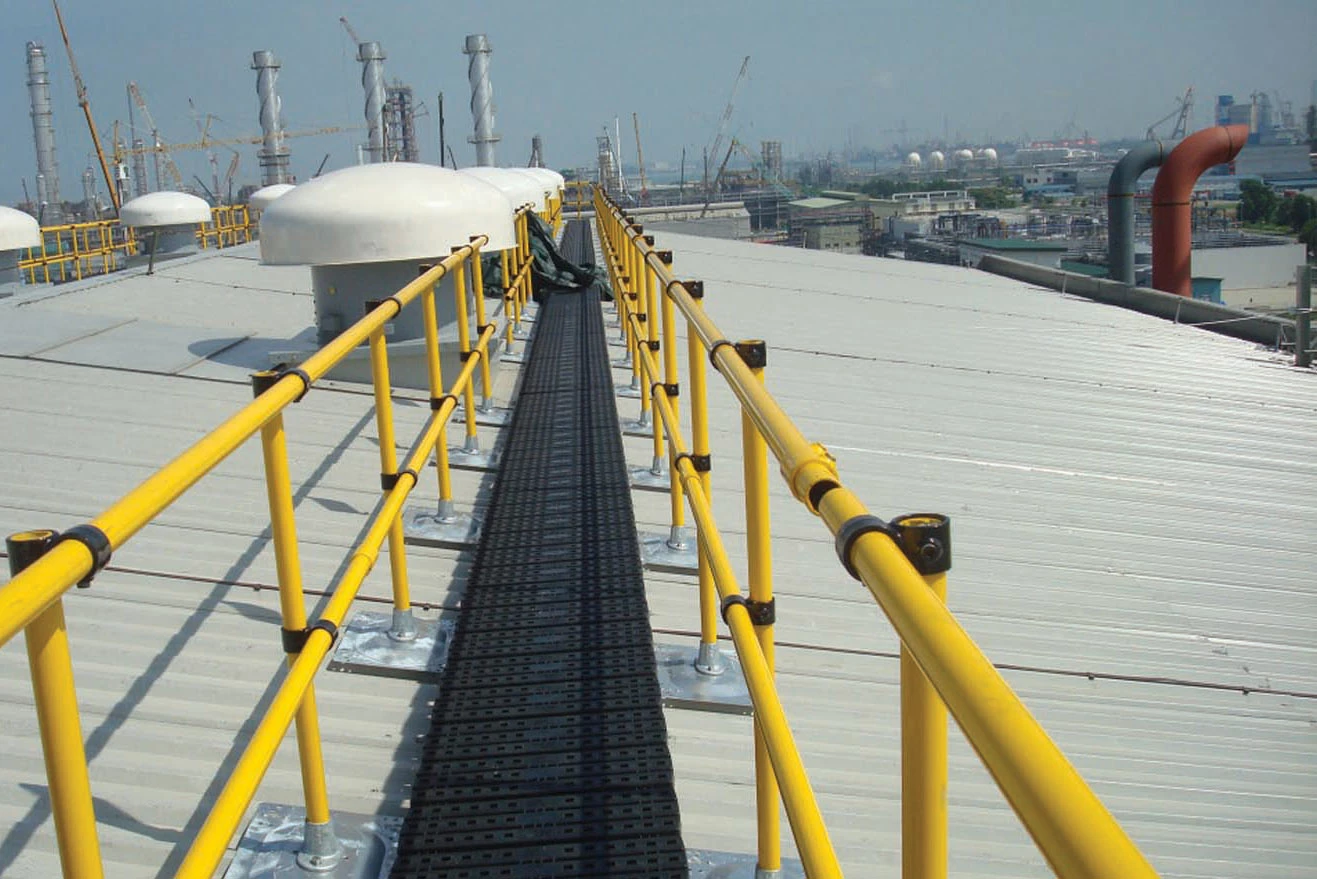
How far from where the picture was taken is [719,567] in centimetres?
253

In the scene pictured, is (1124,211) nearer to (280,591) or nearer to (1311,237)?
(280,591)

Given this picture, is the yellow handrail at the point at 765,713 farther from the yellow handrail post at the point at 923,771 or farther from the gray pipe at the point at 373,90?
the gray pipe at the point at 373,90

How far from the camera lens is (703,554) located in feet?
10.2

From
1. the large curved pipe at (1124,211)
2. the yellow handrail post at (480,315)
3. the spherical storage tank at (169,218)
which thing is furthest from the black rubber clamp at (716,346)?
the spherical storage tank at (169,218)

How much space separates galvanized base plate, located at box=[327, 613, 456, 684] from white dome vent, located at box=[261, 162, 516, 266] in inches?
126

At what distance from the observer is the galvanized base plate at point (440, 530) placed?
14.4 ft

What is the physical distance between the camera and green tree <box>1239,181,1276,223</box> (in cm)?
6250

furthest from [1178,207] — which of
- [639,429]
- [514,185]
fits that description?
[639,429]

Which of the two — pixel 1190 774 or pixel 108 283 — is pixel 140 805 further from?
pixel 108 283

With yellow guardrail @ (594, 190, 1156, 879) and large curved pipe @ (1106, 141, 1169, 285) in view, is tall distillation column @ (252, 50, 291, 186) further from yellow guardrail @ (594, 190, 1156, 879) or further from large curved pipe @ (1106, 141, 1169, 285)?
yellow guardrail @ (594, 190, 1156, 879)

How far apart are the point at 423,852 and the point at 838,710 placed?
136cm

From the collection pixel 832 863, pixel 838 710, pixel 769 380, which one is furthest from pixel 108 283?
pixel 832 863

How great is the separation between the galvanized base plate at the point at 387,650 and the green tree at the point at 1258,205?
223 feet

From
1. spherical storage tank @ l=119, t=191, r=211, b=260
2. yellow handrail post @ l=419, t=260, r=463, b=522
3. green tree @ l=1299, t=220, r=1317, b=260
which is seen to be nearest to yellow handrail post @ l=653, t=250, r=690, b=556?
yellow handrail post @ l=419, t=260, r=463, b=522
